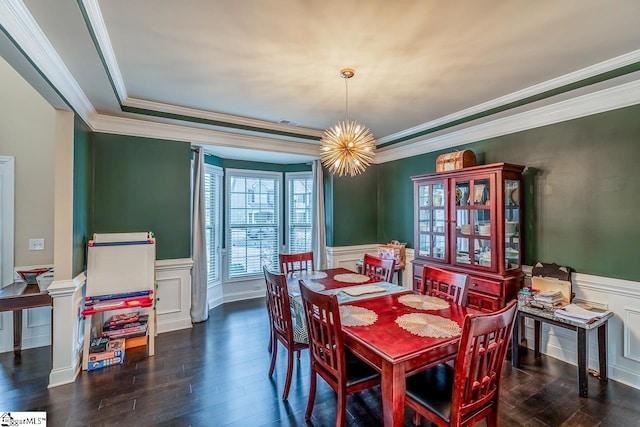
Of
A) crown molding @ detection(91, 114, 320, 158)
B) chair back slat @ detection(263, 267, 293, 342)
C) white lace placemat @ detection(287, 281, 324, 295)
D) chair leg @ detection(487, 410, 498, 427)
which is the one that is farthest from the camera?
crown molding @ detection(91, 114, 320, 158)

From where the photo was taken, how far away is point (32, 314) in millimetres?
3168

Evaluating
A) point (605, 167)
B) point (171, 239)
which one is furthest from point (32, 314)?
point (605, 167)

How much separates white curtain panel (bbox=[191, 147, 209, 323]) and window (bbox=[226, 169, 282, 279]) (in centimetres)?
90

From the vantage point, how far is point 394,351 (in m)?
1.53

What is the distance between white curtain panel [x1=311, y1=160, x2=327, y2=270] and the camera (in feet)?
16.2

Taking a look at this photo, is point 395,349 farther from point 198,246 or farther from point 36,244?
point 36,244

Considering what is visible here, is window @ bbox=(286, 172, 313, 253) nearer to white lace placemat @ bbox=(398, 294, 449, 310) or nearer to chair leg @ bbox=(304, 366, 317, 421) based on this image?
white lace placemat @ bbox=(398, 294, 449, 310)

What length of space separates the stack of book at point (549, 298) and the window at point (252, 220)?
155 inches

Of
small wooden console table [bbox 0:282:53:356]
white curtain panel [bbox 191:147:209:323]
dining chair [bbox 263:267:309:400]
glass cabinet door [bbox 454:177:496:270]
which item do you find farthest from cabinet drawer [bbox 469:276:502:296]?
small wooden console table [bbox 0:282:53:356]

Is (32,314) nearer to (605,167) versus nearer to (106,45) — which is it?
(106,45)

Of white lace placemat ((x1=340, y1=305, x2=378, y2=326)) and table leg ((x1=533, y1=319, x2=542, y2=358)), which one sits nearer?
white lace placemat ((x1=340, y1=305, x2=378, y2=326))

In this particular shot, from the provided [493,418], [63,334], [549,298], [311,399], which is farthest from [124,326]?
[549,298]

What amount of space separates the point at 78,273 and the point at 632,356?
17.1 ft

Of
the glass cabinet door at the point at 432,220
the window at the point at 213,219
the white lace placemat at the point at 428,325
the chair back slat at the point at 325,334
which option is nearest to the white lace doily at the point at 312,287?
the chair back slat at the point at 325,334
